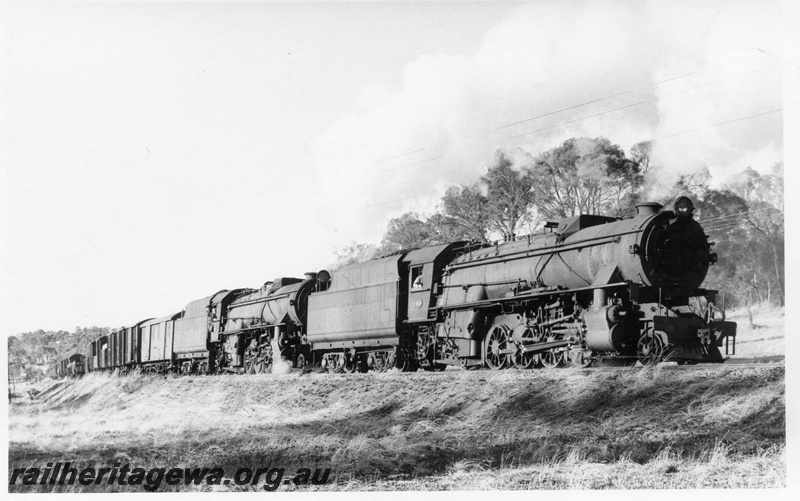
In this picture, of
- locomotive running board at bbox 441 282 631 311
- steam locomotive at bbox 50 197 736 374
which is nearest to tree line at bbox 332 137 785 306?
steam locomotive at bbox 50 197 736 374

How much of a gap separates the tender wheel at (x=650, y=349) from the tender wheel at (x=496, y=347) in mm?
3530

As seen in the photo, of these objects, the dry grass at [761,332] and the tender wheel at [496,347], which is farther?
the dry grass at [761,332]

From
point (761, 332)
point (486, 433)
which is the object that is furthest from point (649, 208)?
point (761, 332)

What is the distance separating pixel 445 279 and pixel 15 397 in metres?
11.0

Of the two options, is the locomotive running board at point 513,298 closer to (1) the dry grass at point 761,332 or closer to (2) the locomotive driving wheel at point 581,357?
(2) the locomotive driving wheel at point 581,357

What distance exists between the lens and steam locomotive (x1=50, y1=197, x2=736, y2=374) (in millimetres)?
15820

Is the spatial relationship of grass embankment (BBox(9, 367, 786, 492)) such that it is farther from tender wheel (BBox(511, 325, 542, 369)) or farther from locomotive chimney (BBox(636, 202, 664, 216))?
locomotive chimney (BBox(636, 202, 664, 216))

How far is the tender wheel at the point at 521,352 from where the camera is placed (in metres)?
17.7

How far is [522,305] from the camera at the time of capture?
18.2 m

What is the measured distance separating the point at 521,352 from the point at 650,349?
323 cm

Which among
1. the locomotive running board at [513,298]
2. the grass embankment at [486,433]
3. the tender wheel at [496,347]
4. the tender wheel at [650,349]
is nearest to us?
the grass embankment at [486,433]

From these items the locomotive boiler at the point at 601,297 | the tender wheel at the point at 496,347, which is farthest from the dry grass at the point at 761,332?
the tender wheel at the point at 496,347

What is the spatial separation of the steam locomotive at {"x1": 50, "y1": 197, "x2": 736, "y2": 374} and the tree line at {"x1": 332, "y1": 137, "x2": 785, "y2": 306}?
15.6 feet

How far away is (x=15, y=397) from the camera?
1859 cm
